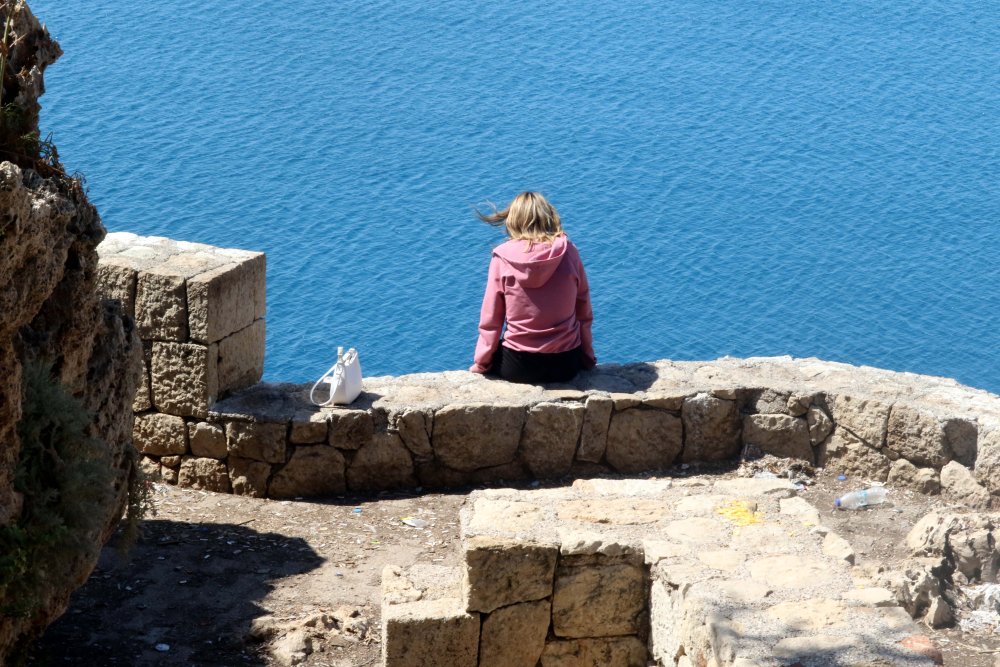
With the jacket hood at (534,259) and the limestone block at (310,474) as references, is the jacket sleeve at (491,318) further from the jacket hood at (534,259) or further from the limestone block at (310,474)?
the limestone block at (310,474)

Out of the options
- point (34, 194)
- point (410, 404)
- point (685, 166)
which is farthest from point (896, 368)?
point (34, 194)

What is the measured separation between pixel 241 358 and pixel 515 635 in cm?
240

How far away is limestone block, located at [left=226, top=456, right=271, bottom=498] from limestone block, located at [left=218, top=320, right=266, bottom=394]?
0.37 metres

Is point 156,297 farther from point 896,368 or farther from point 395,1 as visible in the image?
point 395,1

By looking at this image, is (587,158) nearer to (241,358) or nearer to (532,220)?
(532,220)

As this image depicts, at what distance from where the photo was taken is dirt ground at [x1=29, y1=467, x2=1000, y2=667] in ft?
15.8

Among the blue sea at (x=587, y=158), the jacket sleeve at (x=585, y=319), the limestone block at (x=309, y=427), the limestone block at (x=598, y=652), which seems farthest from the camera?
the blue sea at (x=587, y=158)

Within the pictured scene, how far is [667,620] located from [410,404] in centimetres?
218

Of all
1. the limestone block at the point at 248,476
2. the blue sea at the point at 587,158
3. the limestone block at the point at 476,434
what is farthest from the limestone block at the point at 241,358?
the blue sea at the point at 587,158

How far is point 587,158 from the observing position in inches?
504

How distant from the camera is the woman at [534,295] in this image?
627 centimetres

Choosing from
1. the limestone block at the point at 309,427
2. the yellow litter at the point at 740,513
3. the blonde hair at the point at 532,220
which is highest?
the blonde hair at the point at 532,220

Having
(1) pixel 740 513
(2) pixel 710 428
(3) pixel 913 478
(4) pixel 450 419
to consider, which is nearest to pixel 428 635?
(1) pixel 740 513

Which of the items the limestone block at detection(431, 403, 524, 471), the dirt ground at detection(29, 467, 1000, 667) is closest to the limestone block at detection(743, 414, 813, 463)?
the dirt ground at detection(29, 467, 1000, 667)
